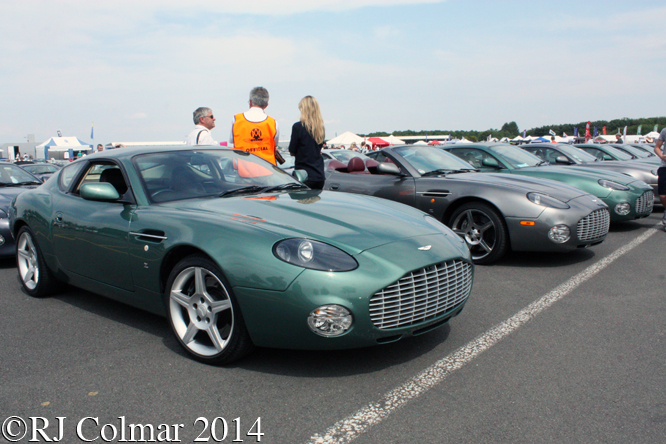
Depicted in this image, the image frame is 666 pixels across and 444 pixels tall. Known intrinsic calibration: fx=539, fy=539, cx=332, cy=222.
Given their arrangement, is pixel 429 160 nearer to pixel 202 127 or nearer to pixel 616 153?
pixel 202 127

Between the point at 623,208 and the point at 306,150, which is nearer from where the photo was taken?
the point at 306,150

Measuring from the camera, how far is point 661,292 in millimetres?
4383

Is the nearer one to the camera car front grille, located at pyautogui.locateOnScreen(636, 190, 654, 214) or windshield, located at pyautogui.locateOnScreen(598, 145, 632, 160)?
car front grille, located at pyautogui.locateOnScreen(636, 190, 654, 214)

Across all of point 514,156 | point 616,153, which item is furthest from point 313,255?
point 616,153

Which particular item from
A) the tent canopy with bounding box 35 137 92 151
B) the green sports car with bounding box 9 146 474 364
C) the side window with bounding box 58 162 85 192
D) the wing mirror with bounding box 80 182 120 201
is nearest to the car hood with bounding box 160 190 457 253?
the green sports car with bounding box 9 146 474 364

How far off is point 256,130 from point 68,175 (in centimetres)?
207

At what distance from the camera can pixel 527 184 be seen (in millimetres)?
5816

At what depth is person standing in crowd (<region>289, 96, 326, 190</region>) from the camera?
19.3 feet

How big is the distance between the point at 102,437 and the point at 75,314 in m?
1.99

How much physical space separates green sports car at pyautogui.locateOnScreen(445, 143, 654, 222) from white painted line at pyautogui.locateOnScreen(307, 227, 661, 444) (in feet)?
11.4

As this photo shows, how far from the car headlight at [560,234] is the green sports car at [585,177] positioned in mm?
2496

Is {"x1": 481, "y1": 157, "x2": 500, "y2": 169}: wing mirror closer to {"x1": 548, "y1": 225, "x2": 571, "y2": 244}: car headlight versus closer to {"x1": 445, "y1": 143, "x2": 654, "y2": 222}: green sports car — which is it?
{"x1": 445, "y1": 143, "x2": 654, "y2": 222}: green sports car

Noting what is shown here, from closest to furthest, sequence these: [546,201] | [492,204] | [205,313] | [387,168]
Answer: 1. [205,313]
2. [546,201]
3. [492,204]
4. [387,168]

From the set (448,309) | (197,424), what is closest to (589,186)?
(448,309)
